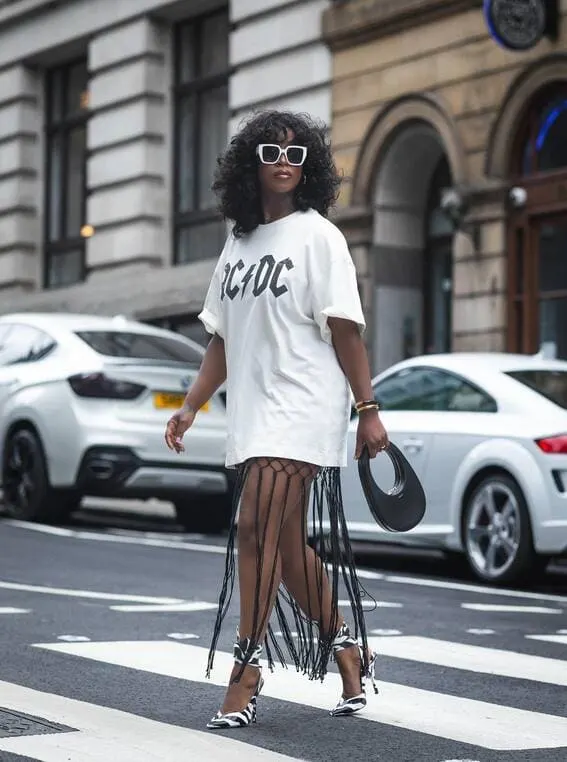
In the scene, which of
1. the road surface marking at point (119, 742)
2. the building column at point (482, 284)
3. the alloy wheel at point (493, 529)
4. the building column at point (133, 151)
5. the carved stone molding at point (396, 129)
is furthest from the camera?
the building column at point (133, 151)

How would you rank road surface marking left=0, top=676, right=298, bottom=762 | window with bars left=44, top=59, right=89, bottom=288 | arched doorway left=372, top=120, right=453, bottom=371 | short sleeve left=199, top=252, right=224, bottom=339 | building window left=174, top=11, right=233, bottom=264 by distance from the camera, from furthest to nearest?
window with bars left=44, top=59, right=89, bottom=288
building window left=174, top=11, right=233, bottom=264
arched doorway left=372, top=120, right=453, bottom=371
short sleeve left=199, top=252, right=224, bottom=339
road surface marking left=0, top=676, right=298, bottom=762

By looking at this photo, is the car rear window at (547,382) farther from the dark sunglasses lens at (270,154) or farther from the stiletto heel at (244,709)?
the stiletto heel at (244,709)

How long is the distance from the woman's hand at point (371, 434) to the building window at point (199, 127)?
18.4m

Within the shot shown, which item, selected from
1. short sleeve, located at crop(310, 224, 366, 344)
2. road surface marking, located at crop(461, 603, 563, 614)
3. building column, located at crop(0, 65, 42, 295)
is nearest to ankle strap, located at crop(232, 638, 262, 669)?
short sleeve, located at crop(310, 224, 366, 344)

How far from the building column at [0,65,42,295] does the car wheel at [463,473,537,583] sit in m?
18.0

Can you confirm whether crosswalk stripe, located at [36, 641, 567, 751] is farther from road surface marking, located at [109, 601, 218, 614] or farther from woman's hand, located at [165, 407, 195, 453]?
road surface marking, located at [109, 601, 218, 614]

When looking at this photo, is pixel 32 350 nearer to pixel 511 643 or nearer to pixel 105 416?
→ pixel 105 416

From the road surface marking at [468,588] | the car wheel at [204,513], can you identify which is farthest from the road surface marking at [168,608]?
the car wheel at [204,513]

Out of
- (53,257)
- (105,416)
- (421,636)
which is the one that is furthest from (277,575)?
(53,257)

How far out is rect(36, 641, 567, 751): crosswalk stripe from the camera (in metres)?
5.18

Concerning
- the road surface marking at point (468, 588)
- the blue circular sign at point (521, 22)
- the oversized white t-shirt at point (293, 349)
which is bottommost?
the road surface marking at point (468, 588)

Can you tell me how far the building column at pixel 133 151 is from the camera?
2447cm

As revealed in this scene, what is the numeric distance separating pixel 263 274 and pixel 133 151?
19563 mm

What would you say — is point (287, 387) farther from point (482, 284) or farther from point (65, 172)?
point (65, 172)
